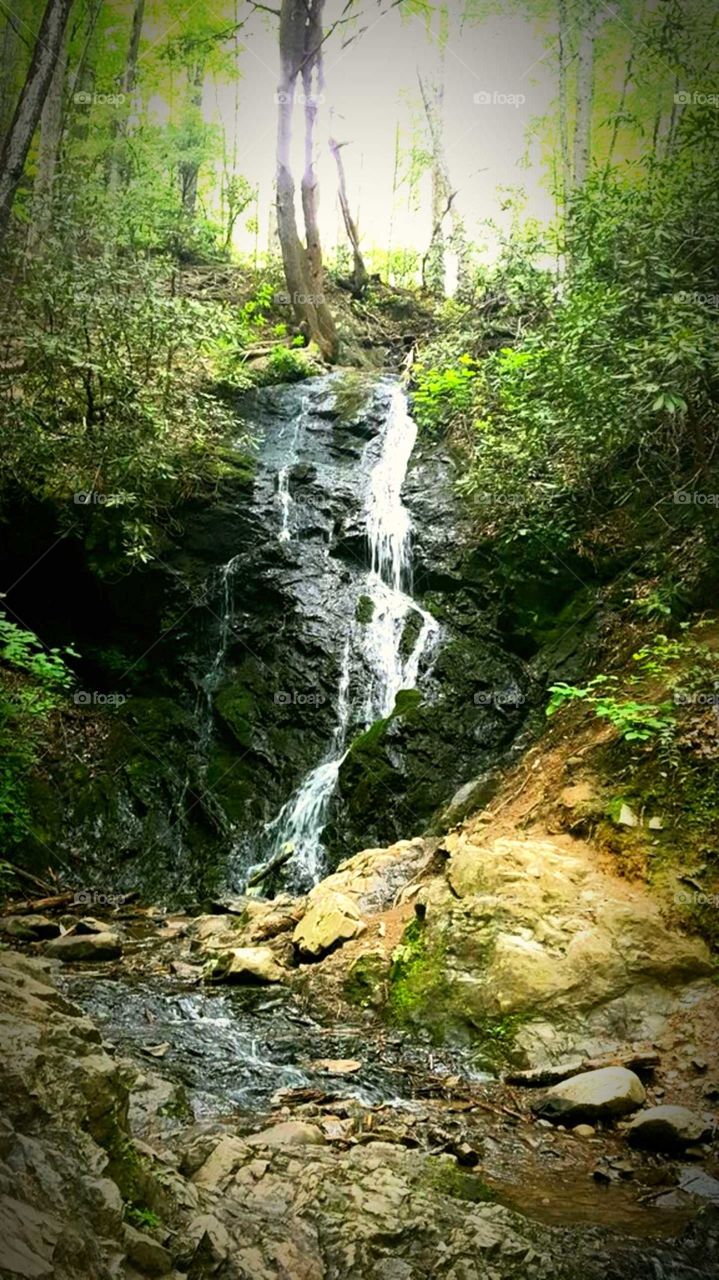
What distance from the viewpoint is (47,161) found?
1173cm

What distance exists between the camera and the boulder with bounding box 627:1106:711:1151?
3342 millimetres

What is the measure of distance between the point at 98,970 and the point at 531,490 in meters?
7.39

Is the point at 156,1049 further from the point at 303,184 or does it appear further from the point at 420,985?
the point at 303,184

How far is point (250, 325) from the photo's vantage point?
17453 millimetres

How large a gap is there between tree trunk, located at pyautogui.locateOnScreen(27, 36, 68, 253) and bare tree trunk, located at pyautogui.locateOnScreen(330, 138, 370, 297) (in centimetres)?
760

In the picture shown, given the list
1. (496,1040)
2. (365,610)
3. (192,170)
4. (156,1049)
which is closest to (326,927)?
(156,1049)

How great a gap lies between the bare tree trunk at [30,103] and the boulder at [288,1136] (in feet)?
29.8

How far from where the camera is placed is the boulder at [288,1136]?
3199mm

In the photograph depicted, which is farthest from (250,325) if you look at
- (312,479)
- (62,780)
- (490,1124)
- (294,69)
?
(490,1124)

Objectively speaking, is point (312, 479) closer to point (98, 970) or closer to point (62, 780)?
point (62, 780)

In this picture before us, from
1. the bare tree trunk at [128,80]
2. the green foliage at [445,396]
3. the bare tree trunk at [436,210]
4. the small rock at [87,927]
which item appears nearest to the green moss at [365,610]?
the green foliage at [445,396]

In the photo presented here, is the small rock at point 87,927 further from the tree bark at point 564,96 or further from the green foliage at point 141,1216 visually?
the tree bark at point 564,96

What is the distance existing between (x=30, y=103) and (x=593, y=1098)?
10.9 m

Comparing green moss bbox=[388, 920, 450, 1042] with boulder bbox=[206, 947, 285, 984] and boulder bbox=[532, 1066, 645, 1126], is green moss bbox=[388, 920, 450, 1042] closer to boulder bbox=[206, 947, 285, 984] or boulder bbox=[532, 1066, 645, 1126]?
boulder bbox=[532, 1066, 645, 1126]
